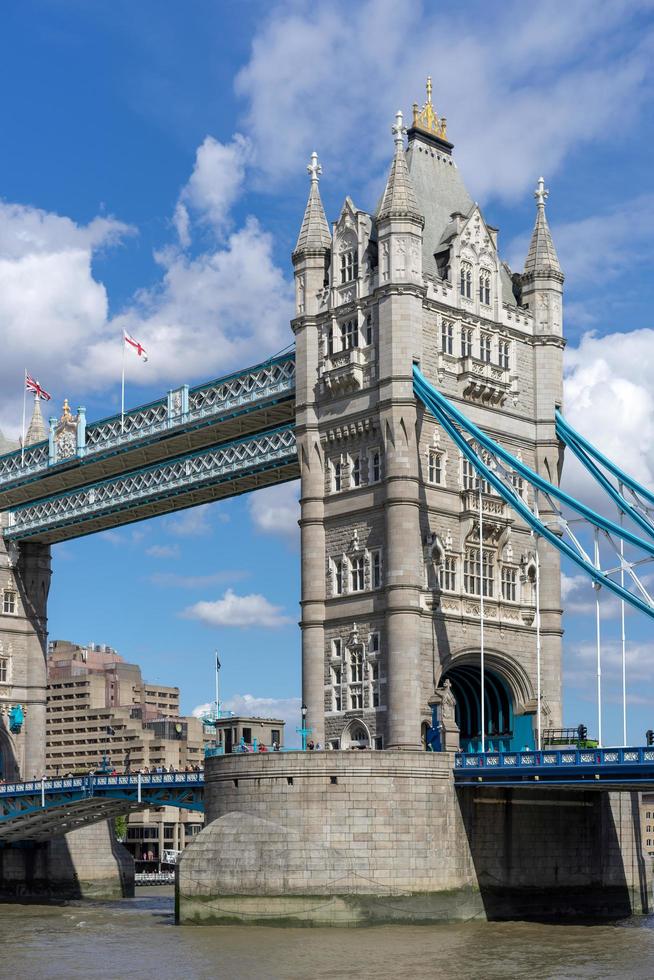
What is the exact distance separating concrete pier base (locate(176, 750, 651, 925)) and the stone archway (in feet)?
19.1

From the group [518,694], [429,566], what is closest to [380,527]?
[429,566]

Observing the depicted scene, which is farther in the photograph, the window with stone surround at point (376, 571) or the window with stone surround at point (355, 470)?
the window with stone surround at point (355, 470)

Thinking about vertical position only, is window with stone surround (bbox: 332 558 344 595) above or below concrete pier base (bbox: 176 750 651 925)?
above

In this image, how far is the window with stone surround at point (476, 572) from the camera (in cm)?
7244

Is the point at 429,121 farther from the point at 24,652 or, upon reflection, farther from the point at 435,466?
the point at 24,652

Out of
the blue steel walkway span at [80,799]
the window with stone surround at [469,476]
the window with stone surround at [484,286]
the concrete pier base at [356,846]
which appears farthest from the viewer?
the blue steel walkway span at [80,799]

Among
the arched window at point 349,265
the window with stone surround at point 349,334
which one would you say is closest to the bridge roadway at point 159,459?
the window with stone surround at point 349,334

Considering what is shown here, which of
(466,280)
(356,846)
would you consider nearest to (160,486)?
(466,280)

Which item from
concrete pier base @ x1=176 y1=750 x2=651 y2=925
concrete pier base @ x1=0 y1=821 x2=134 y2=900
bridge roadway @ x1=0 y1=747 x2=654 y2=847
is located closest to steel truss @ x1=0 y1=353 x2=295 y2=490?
bridge roadway @ x1=0 y1=747 x2=654 y2=847

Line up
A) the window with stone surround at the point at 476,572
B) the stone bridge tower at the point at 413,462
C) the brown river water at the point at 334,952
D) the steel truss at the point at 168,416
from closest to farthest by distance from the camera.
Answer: the brown river water at the point at 334,952
the stone bridge tower at the point at 413,462
the window with stone surround at the point at 476,572
the steel truss at the point at 168,416

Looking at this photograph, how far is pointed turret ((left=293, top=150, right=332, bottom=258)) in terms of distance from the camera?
251 ft

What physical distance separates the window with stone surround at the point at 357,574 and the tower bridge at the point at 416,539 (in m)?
0.09

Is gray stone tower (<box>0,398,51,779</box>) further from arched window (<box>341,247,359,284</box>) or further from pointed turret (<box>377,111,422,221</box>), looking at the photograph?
pointed turret (<box>377,111,422,221</box>)

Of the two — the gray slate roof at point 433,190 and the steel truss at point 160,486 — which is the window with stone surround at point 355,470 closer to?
the steel truss at point 160,486
